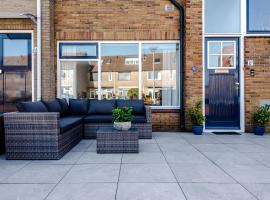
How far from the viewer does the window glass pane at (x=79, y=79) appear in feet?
22.9

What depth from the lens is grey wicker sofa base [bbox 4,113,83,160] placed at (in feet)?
13.1

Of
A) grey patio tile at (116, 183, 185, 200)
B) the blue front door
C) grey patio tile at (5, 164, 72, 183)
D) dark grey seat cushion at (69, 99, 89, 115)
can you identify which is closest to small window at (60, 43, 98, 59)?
dark grey seat cushion at (69, 99, 89, 115)

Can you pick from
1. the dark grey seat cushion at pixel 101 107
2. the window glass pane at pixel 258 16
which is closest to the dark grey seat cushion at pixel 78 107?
the dark grey seat cushion at pixel 101 107

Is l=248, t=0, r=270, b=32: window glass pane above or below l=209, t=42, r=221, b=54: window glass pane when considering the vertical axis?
above

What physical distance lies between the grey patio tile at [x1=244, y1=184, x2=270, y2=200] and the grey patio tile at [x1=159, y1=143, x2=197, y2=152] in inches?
72.6

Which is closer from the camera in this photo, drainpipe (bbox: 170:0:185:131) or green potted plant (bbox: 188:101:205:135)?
green potted plant (bbox: 188:101:205:135)

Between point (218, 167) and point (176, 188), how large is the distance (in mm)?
1081

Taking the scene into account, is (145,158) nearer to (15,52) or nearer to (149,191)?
(149,191)

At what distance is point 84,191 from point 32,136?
172cm

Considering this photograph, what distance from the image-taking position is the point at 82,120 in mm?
5910

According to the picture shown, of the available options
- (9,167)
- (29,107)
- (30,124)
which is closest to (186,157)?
(30,124)

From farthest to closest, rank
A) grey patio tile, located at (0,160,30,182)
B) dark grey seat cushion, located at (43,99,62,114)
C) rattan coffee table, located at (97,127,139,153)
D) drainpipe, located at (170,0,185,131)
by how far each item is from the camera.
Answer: drainpipe, located at (170,0,185,131) → dark grey seat cushion, located at (43,99,62,114) → rattan coffee table, located at (97,127,139,153) → grey patio tile, located at (0,160,30,182)

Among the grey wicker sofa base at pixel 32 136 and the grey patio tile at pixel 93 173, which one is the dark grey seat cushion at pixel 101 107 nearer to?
the grey wicker sofa base at pixel 32 136

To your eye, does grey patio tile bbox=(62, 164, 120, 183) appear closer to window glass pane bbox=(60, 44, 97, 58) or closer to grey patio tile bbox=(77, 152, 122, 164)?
grey patio tile bbox=(77, 152, 122, 164)
